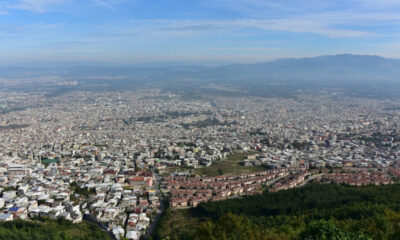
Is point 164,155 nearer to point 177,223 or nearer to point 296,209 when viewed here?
point 177,223

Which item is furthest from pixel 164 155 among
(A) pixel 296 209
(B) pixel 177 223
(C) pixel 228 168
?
(A) pixel 296 209

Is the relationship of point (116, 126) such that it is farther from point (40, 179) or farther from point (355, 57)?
point (355, 57)

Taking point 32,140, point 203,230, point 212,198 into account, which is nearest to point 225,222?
point 203,230

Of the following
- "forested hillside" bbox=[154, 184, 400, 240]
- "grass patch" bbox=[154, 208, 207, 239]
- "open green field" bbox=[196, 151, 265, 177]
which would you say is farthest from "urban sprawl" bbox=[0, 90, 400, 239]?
"forested hillside" bbox=[154, 184, 400, 240]

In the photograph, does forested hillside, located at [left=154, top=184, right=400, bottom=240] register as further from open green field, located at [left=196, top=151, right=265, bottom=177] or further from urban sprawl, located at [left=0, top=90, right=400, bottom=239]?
open green field, located at [left=196, top=151, right=265, bottom=177]

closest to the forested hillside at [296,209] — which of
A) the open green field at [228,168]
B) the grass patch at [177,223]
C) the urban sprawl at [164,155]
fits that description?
the grass patch at [177,223]

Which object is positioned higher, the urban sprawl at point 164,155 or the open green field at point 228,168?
the urban sprawl at point 164,155

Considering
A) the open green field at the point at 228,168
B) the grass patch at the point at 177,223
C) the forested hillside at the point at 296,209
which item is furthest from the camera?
the open green field at the point at 228,168

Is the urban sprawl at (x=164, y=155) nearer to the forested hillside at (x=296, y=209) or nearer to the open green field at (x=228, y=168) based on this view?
the open green field at (x=228, y=168)

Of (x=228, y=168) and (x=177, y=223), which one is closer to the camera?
(x=177, y=223)

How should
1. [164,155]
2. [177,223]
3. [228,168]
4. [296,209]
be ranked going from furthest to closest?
[164,155]
[228,168]
[296,209]
[177,223]
